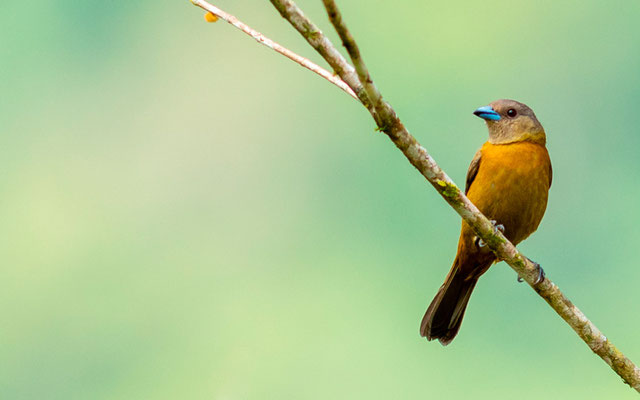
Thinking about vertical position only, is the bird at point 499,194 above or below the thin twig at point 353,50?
above

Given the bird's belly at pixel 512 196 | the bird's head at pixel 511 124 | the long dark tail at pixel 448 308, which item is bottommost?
the long dark tail at pixel 448 308

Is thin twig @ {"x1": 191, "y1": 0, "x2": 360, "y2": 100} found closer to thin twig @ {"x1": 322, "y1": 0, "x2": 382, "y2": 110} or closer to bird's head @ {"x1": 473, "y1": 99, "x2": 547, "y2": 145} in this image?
thin twig @ {"x1": 322, "y1": 0, "x2": 382, "y2": 110}

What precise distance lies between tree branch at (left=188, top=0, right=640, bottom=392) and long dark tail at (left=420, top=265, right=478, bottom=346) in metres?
1.06

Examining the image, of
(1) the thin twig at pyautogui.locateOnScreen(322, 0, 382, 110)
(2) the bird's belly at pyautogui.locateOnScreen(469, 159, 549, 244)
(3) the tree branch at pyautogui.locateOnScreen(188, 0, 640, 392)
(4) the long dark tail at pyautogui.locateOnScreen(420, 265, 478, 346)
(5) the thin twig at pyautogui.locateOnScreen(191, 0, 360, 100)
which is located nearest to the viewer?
(1) the thin twig at pyautogui.locateOnScreen(322, 0, 382, 110)

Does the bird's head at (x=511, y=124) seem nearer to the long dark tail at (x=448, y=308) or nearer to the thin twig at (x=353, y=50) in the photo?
the long dark tail at (x=448, y=308)

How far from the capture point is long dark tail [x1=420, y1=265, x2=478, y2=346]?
4535mm

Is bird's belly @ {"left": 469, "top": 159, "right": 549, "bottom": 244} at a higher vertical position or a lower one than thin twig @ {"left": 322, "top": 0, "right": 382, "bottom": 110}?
higher

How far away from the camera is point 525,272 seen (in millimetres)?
3484

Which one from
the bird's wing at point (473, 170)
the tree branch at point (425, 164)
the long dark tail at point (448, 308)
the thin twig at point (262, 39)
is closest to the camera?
the tree branch at point (425, 164)

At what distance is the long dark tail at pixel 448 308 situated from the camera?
454cm

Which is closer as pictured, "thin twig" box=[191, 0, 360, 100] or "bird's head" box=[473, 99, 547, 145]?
"thin twig" box=[191, 0, 360, 100]

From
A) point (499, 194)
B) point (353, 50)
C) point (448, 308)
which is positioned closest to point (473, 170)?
point (499, 194)

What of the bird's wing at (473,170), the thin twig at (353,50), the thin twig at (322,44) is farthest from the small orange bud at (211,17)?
the bird's wing at (473,170)

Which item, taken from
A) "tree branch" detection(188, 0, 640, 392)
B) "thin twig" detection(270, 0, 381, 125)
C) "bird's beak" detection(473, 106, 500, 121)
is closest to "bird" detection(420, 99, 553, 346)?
"bird's beak" detection(473, 106, 500, 121)
